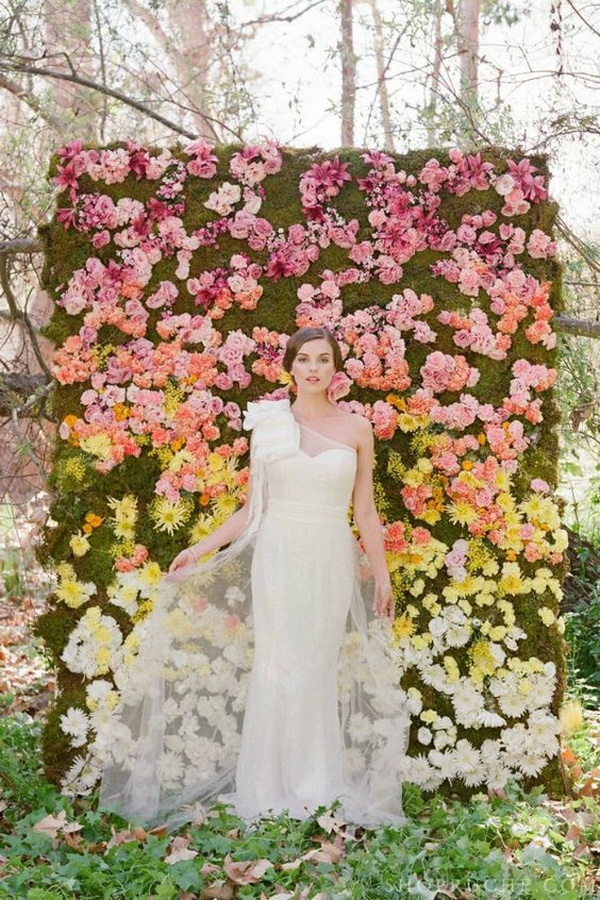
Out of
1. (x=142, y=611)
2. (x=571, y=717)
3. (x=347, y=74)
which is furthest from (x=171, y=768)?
(x=347, y=74)

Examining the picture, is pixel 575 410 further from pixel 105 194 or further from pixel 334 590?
pixel 105 194

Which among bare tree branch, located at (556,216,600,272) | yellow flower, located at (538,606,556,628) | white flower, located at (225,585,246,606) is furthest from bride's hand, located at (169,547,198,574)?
bare tree branch, located at (556,216,600,272)

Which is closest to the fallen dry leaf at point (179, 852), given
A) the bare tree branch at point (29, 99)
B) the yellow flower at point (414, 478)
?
the yellow flower at point (414, 478)

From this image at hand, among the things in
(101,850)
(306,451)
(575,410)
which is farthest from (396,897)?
(575,410)

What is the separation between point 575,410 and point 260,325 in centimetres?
248

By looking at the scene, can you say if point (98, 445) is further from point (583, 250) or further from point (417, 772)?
point (583, 250)

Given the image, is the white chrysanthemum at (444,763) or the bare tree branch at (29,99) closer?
the white chrysanthemum at (444,763)

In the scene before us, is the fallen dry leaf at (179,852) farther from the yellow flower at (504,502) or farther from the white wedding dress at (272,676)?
the yellow flower at (504,502)

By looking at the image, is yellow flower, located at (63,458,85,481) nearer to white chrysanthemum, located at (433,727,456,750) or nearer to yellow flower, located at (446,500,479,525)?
yellow flower, located at (446,500,479,525)

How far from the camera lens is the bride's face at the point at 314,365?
4.34 m

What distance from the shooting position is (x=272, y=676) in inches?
173

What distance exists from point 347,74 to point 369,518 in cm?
558

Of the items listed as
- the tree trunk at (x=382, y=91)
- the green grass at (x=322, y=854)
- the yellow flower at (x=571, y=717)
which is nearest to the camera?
the green grass at (x=322, y=854)

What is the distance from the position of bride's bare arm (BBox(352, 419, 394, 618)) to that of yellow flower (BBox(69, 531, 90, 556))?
1314 mm
